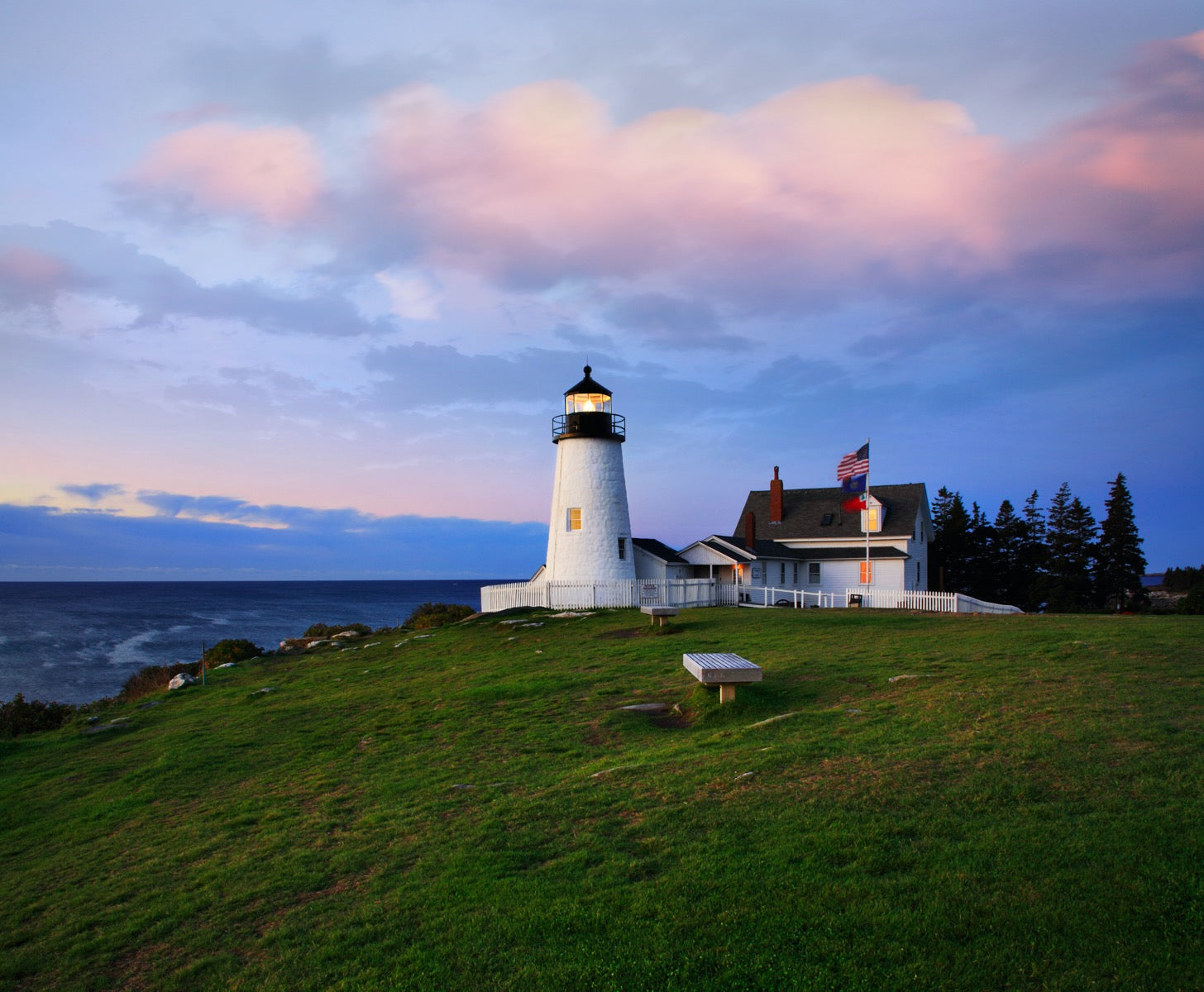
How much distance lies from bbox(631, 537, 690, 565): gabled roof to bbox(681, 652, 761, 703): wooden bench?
21650 mm

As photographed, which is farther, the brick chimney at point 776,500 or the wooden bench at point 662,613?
the brick chimney at point 776,500

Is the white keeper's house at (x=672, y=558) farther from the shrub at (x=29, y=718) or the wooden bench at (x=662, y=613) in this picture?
the shrub at (x=29, y=718)

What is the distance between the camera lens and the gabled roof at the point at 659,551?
34656mm

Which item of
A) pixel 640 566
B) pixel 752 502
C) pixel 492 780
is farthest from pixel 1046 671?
pixel 752 502

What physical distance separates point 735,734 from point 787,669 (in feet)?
16.8

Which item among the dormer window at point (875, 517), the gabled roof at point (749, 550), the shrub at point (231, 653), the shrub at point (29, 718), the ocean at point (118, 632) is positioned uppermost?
the dormer window at point (875, 517)

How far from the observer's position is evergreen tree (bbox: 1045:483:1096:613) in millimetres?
46094

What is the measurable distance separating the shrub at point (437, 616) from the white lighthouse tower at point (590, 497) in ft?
17.3

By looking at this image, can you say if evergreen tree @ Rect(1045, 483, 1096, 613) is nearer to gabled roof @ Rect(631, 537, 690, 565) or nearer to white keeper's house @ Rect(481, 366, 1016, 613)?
white keeper's house @ Rect(481, 366, 1016, 613)

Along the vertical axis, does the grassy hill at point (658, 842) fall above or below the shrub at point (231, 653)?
above

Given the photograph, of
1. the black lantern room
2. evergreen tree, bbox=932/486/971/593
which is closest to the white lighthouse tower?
the black lantern room

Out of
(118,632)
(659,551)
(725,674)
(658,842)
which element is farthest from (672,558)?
(118,632)

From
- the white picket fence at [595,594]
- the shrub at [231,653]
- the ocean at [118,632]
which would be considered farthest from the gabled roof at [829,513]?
the ocean at [118,632]

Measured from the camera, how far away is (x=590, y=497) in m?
32.7
